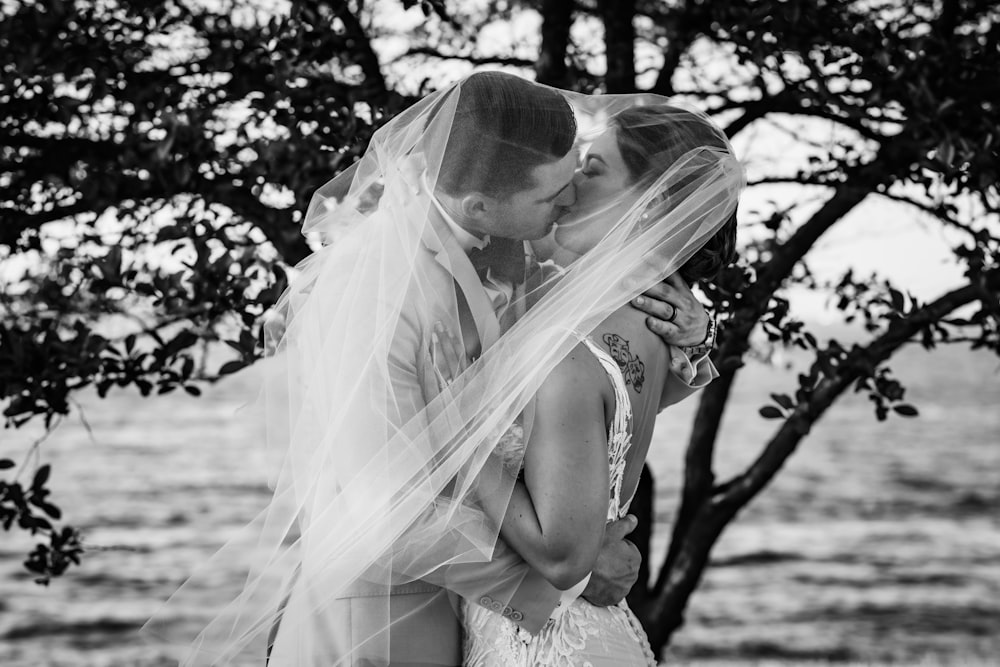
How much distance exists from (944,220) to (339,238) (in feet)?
8.24

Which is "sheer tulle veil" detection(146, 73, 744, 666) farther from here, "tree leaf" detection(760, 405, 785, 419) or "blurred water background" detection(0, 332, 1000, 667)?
"tree leaf" detection(760, 405, 785, 419)

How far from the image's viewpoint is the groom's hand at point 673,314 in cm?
218

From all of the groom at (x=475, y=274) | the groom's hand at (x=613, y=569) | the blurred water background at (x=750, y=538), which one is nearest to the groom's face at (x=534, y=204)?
the groom at (x=475, y=274)

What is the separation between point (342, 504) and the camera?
2051 millimetres

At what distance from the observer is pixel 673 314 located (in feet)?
7.23

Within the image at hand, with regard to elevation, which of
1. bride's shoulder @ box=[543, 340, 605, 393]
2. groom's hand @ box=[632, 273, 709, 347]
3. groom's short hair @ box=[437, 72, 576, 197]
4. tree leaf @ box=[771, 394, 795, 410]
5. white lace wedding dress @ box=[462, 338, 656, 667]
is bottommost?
white lace wedding dress @ box=[462, 338, 656, 667]

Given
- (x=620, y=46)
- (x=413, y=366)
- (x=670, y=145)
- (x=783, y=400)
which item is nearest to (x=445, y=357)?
(x=413, y=366)

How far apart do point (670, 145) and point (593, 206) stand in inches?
8.7

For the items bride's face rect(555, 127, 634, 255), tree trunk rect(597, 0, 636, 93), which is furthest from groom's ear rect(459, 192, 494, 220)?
tree trunk rect(597, 0, 636, 93)

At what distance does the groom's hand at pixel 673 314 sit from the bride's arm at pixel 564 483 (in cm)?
26

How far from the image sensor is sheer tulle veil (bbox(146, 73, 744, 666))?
2.01 meters

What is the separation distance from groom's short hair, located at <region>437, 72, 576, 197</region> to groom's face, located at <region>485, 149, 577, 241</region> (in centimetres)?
1

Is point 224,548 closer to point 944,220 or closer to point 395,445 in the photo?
point 395,445

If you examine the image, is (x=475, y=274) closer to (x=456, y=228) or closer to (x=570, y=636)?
(x=456, y=228)
